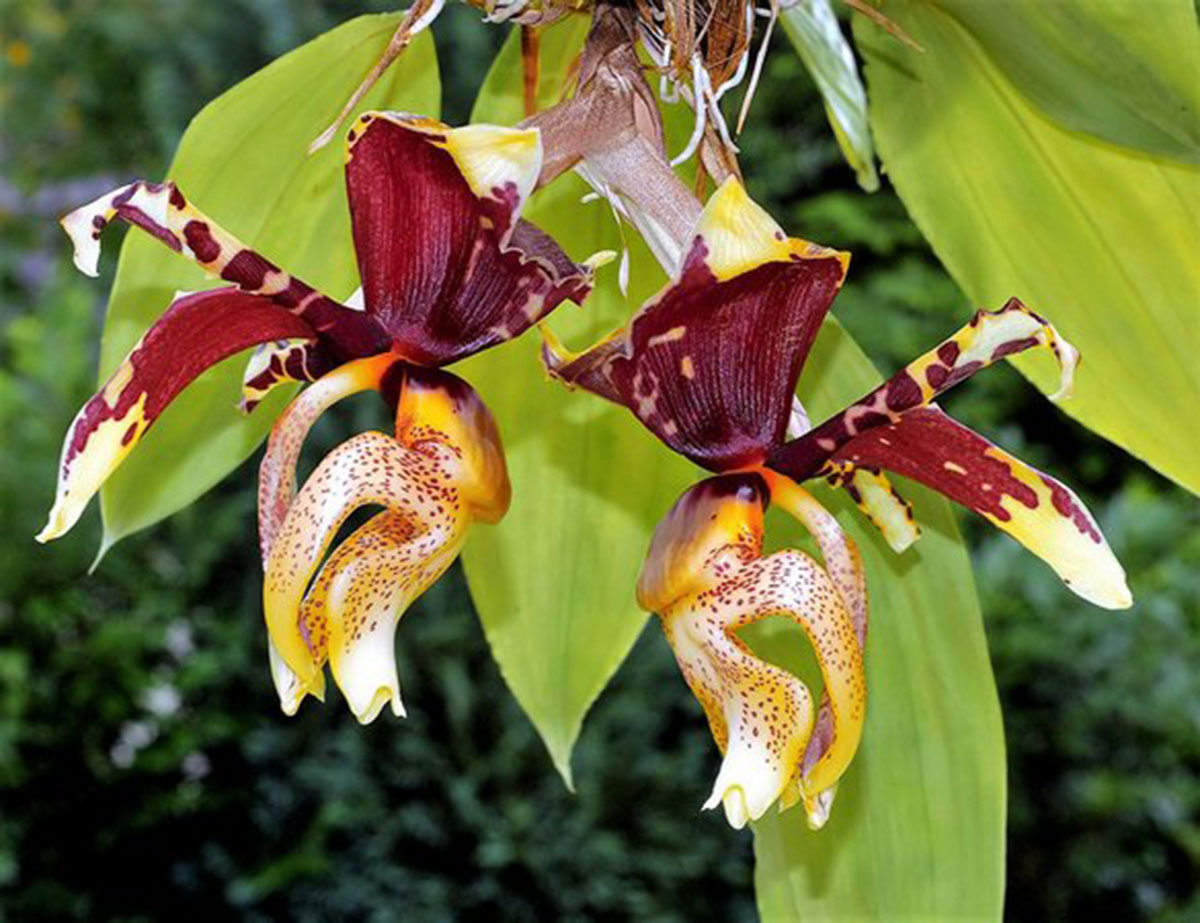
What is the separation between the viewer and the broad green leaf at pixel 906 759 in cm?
39

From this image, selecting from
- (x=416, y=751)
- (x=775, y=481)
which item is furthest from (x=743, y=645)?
(x=416, y=751)

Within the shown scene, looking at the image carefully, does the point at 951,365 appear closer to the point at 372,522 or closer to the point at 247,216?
the point at 372,522

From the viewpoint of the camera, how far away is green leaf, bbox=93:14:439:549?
43 cm

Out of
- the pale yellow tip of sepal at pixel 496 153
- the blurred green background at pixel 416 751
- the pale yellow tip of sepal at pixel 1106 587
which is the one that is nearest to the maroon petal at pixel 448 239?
the pale yellow tip of sepal at pixel 496 153

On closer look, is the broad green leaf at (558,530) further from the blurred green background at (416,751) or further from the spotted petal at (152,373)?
the blurred green background at (416,751)

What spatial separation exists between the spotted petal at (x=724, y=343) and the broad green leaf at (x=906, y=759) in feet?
0.31

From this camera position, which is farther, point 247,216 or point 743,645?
point 247,216

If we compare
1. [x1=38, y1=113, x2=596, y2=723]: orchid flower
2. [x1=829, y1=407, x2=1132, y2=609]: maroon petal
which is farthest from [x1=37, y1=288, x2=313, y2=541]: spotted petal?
[x1=829, y1=407, x2=1132, y2=609]: maroon petal

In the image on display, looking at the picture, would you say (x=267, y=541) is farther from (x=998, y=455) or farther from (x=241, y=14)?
(x=241, y=14)

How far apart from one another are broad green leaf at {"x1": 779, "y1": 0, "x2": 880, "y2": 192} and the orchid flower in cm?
18

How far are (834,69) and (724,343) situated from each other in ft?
0.63

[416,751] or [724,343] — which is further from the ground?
[724,343]

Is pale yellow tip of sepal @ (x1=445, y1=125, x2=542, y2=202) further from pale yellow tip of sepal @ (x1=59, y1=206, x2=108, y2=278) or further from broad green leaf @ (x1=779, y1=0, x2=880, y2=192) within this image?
broad green leaf @ (x1=779, y1=0, x2=880, y2=192)

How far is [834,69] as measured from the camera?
17.8 inches
